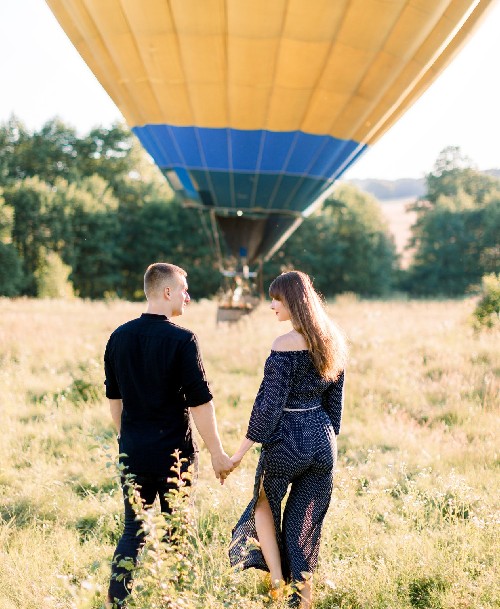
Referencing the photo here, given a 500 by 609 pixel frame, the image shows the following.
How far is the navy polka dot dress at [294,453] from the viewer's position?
9.32 feet

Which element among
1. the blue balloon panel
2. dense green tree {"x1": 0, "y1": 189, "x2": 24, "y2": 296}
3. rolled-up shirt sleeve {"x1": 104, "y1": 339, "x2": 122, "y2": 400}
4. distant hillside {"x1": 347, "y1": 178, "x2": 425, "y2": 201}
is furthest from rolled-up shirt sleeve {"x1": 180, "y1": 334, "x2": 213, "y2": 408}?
distant hillside {"x1": 347, "y1": 178, "x2": 425, "y2": 201}

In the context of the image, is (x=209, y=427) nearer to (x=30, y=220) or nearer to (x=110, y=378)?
(x=110, y=378)

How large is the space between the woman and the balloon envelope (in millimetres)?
5774

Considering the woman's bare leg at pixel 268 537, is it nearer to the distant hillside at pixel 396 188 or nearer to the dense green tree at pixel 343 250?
the dense green tree at pixel 343 250

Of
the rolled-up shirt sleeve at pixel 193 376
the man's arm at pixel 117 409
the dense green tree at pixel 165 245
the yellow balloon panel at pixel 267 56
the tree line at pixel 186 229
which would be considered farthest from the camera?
the dense green tree at pixel 165 245

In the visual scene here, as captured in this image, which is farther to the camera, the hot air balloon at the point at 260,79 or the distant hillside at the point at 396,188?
the distant hillside at the point at 396,188

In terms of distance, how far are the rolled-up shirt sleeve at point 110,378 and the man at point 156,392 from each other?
25 millimetres

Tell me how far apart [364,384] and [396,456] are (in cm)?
217

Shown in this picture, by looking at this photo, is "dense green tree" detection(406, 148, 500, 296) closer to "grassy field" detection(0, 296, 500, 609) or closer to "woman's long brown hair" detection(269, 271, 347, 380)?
"grassy field" detection(0, 296, 500, 609)

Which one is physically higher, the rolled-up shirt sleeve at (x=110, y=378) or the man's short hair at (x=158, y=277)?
the man's short hair at (x=158, y=277)

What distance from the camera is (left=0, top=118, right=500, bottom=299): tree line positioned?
3394cm

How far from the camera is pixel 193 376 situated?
8.80ft

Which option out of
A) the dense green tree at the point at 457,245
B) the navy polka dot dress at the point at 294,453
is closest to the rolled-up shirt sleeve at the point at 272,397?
Result: the navy polka dot dress at the point at 294,453

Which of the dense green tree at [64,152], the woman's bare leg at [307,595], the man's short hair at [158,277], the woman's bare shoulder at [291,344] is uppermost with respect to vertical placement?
the dense green tree at [64,152]
